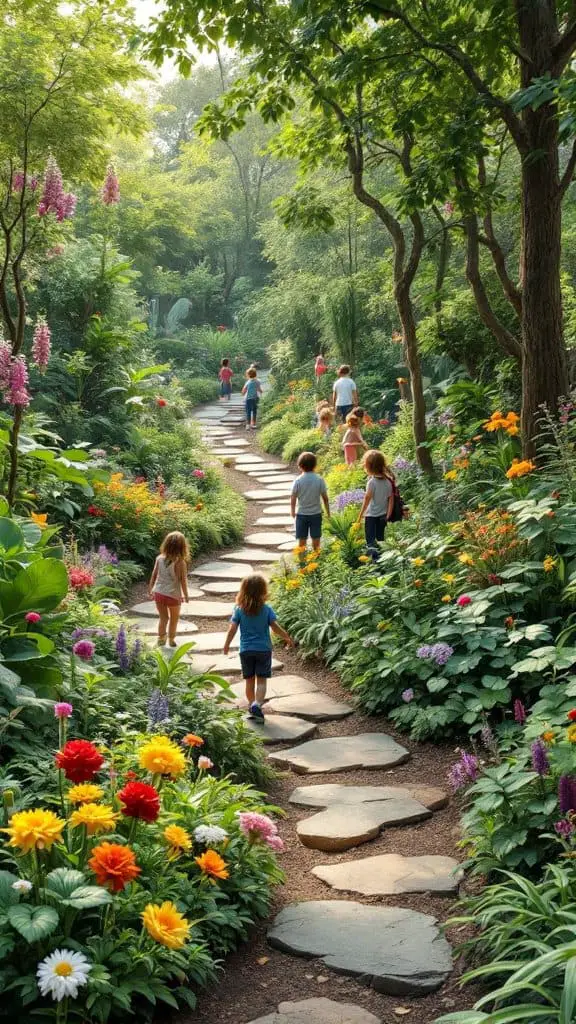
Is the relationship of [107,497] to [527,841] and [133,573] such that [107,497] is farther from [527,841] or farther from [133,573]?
[527,841]

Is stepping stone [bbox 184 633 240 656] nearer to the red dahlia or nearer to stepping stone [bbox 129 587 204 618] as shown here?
stepping stone [bbox 129 587 204 618]

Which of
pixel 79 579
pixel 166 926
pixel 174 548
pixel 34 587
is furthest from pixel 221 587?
pixel 166 926

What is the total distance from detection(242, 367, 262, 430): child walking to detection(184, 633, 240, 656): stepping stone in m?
11.2

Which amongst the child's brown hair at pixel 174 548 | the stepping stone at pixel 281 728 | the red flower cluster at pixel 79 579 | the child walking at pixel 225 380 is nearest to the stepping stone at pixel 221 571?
the child's brown hair at pixel 174 548

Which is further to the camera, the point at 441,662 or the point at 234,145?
the point at 234,145

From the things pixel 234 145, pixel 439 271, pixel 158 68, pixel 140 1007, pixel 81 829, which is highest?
pixel 234 145

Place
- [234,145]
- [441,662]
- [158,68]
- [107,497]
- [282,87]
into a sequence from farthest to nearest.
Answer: [234,145]
[107,497]
[282,87]
[158,68]
[441,662]

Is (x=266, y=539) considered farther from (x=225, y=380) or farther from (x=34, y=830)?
(x=225, y=380)

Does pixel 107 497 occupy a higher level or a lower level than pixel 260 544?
higher

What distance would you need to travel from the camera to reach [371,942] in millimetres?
3115

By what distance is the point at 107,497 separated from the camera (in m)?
9.12

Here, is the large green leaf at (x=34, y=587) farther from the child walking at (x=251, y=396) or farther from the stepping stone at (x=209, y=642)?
the child walking at (x=251, y=396)

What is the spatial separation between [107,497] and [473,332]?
4.13 m

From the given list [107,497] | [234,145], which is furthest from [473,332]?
[234,145]
